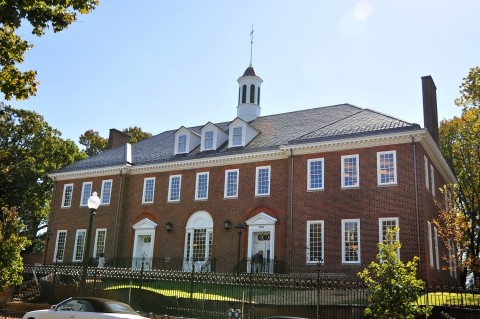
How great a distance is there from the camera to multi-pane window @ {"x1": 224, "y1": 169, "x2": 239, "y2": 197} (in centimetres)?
3048

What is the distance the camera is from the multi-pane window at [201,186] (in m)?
31.9

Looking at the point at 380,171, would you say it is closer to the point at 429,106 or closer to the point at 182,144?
the point at 429,106

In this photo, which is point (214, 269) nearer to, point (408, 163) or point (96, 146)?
point (408, 163)

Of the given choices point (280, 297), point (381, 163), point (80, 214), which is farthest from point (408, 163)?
point (80, 214)

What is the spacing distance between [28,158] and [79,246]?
14.4m

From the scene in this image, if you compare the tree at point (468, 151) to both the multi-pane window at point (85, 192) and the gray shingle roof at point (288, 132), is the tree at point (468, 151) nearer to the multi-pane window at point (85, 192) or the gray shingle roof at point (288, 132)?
the gray shingle roof at point (288, 132)

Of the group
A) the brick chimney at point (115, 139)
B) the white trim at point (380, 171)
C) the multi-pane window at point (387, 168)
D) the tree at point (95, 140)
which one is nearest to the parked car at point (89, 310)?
the white trim at point (380, 171)

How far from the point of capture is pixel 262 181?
29422mm

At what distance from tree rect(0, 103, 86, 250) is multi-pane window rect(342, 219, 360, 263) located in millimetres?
32157

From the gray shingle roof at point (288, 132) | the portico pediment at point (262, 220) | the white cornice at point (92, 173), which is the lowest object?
the portico pediment at point (262, 220)

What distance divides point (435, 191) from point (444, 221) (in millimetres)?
2138

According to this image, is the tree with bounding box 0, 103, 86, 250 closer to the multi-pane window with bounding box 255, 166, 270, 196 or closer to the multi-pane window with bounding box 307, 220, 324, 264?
the multi-pane window with bounding box 255, 166, 270, 196

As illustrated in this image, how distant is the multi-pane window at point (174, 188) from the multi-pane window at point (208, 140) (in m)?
2.69

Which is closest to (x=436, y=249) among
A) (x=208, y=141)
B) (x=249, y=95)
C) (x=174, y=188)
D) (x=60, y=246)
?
(x=208, y=141)
